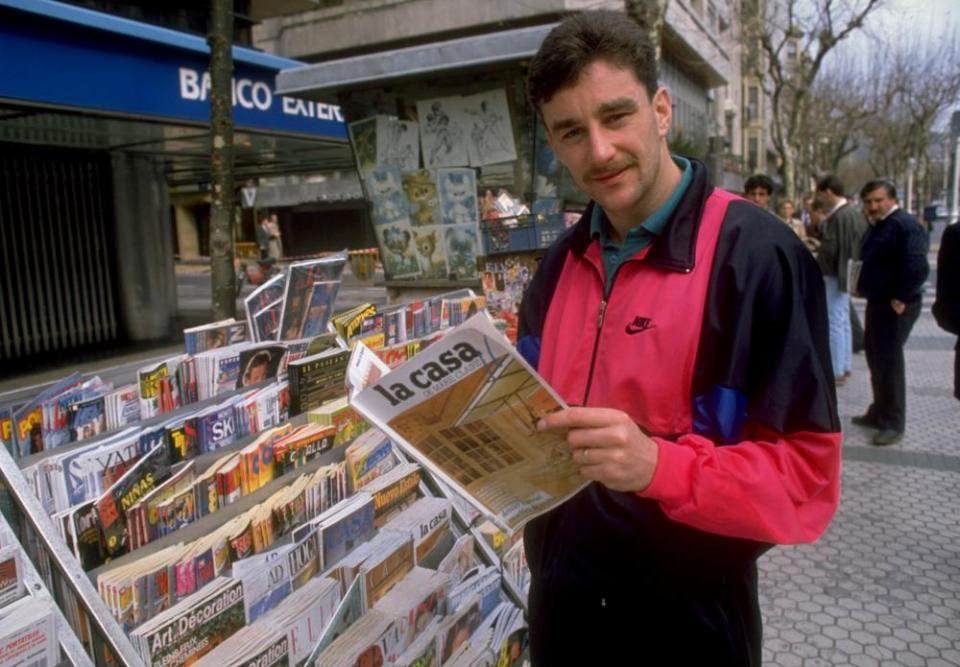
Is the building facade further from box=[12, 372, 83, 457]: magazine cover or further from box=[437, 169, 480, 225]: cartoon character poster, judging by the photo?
box=[12, 372, 83, 457]: magazine cover

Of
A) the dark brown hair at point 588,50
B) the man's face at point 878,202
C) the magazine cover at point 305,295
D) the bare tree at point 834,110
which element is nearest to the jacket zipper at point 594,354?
the dark brown hair at point 588,50

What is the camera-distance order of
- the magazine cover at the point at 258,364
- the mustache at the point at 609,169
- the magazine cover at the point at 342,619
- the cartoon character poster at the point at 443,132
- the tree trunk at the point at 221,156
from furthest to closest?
the tree trunk at the point at 221,156, the cartoon character poster at the point at 443,132, the magazine cover at the point at 258,364, the magazine cover at the point at 342,619, the mustache at the point at 609,169

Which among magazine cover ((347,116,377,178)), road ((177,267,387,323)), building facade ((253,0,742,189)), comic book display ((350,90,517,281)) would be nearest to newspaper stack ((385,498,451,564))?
comic book display ((350,90,517,281))

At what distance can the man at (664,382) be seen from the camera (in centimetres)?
116

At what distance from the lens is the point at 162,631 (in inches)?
61.0

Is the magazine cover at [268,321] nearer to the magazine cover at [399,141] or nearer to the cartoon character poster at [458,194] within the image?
the cartoon character poster at [458,194]

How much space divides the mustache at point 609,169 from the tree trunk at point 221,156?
4100 mm

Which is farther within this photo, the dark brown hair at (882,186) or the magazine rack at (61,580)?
the dark brown hair at (882,186)

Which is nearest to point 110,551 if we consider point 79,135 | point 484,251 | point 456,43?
point 484,251

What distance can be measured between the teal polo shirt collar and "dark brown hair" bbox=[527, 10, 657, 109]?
18 cm

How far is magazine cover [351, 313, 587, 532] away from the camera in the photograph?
42.4 inches

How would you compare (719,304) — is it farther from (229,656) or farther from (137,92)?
(137,92)

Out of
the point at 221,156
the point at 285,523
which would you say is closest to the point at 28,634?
the point at 285,523

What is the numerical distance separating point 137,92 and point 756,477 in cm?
606
